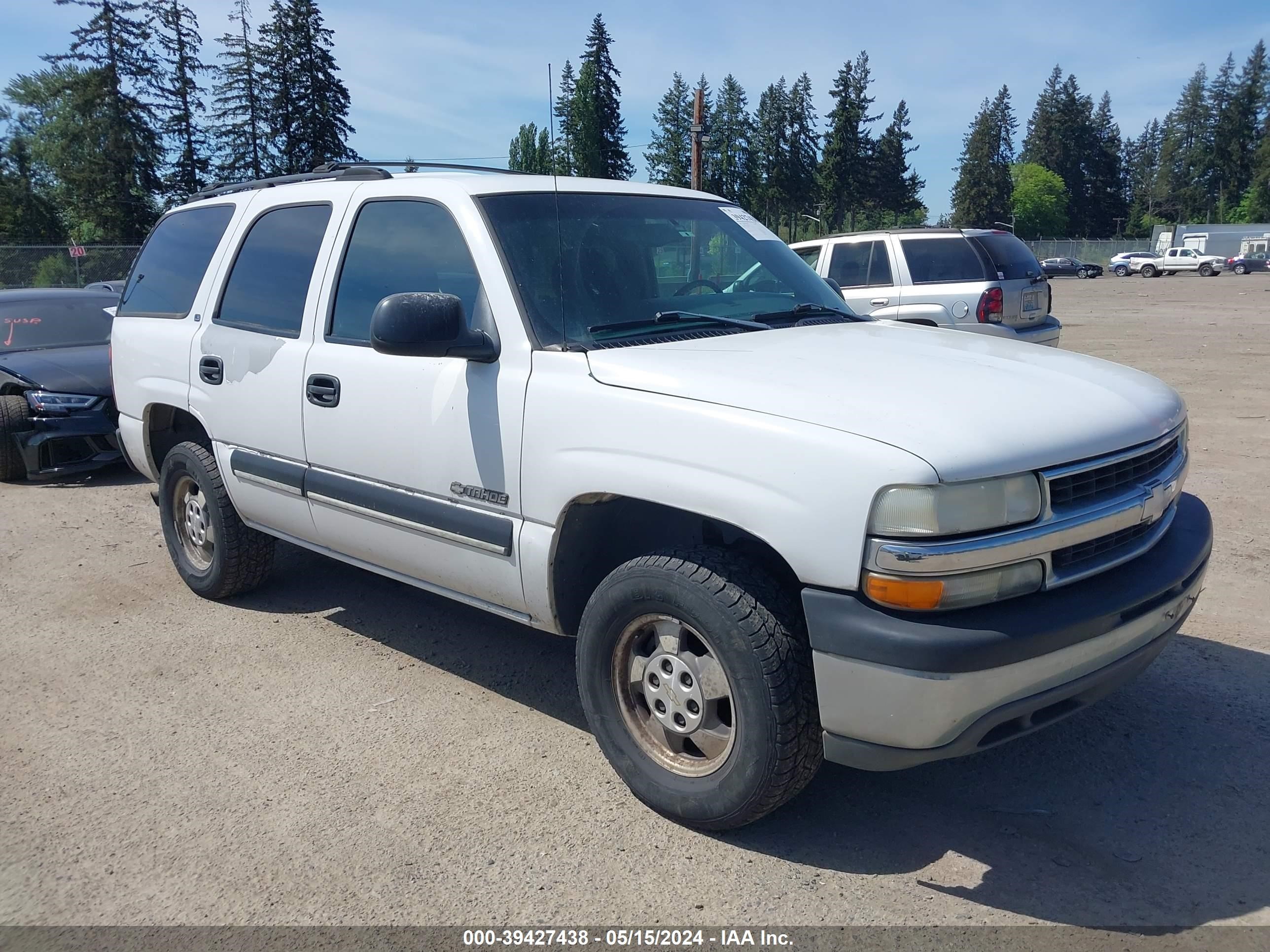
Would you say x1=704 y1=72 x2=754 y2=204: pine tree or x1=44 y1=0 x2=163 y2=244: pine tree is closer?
x1=44 y1=0 x2=163 y2=244: pine tree

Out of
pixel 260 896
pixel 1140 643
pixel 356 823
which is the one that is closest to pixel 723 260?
pixel 1140 643

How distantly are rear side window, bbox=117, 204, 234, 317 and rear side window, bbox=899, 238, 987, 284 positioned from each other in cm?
768

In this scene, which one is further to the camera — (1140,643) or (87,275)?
(87,275)

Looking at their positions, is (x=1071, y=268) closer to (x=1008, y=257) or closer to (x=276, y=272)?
(x=1008, y=257)

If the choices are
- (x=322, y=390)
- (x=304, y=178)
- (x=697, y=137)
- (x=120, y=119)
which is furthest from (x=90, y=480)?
(x=120, y=119)

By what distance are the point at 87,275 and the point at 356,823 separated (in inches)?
1106

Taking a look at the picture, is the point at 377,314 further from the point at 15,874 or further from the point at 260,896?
the point at 15,874

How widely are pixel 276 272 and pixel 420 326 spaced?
1.64 meters

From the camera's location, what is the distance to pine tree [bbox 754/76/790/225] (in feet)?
303

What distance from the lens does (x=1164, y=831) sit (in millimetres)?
3059

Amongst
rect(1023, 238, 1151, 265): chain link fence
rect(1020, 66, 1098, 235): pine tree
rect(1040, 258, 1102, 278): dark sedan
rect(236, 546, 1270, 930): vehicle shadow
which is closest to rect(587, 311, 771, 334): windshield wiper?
rect(236, 546, 1270, 930): vehicle shadow

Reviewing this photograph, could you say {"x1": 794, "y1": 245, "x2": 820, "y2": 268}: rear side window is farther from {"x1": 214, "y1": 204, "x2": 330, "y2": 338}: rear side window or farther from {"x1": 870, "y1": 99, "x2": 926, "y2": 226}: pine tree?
{"x1": 870, "y1": 99, "x2": 926, "y2": 226}: pine tree

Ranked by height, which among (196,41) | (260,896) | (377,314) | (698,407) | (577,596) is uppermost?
(196,41)

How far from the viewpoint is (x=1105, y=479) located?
2854 mm
